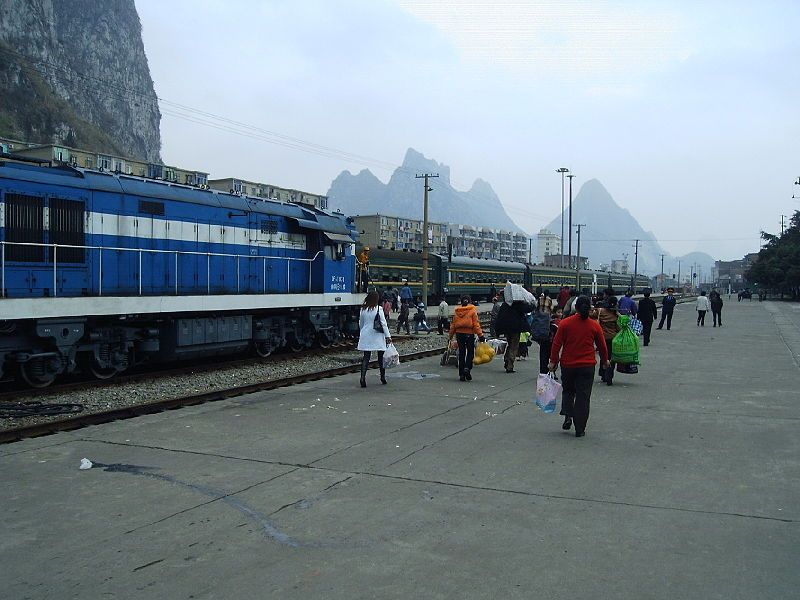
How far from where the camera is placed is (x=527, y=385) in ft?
39.7

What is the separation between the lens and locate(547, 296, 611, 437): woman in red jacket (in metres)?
7.93

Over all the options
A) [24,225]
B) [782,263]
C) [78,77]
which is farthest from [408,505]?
[78,77]

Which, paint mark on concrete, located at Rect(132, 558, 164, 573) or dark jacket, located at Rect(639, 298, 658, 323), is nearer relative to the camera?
paint mark on concrete, located at Rect(132, 558, 164, 573)

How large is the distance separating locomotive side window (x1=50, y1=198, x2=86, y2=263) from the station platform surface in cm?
431

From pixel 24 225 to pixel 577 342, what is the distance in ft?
28.8

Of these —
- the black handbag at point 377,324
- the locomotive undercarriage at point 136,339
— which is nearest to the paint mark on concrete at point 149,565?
the locomotive undercarriage at point 136,339

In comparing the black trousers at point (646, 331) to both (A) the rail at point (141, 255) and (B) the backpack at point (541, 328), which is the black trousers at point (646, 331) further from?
(A) the rail at point (141, 255)

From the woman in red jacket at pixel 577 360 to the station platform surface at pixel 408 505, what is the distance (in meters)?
0.32

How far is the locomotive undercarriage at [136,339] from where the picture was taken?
1074cm

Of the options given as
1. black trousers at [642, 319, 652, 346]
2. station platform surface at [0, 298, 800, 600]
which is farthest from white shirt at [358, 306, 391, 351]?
black trousers at [642, 319, 652, 346]

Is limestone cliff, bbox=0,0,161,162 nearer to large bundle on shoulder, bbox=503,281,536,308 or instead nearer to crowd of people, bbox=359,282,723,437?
crowd of people, bbox=359,282,723,437

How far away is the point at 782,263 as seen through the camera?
237 ft

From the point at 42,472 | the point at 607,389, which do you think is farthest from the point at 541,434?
the point at 42,472

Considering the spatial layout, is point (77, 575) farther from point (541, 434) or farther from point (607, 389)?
point (607, 389)
